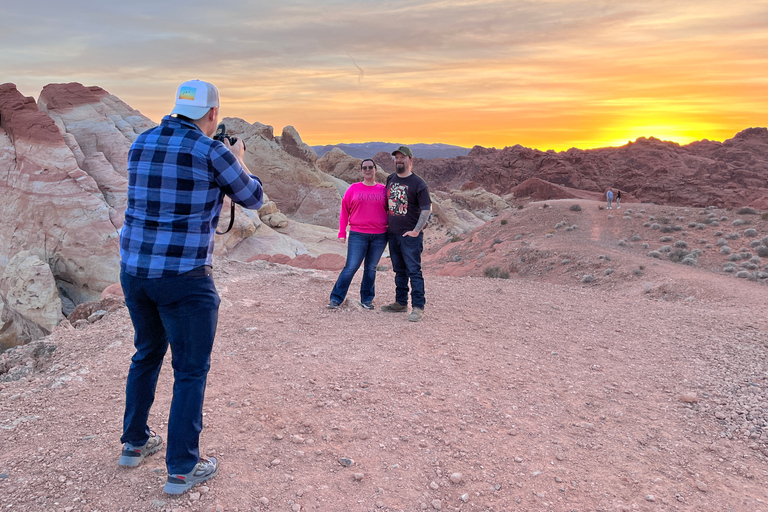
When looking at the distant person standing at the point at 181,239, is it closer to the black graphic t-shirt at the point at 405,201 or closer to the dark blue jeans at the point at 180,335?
the dark blue jeans at the point at 180,335

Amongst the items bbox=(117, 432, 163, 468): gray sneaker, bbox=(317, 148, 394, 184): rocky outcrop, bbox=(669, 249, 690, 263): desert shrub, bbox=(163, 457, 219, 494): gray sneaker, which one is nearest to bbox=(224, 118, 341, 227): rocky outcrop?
bbox=(317, 148, 394, 184): rocky outcrop

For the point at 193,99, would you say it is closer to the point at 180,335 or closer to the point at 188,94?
the point at 188,94

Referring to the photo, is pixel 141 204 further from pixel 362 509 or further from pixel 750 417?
pixel 750 417

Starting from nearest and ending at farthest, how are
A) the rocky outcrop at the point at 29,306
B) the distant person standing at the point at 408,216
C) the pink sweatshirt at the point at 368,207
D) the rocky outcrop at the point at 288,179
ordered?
the distant person standing at the point at 408,216 < the pink sweatshirt at the point at 368,207 < the rocky outcrop at the point at 29,306 < the rocky outcrop at the point at 288,179

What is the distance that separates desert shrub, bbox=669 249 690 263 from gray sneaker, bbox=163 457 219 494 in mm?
14292

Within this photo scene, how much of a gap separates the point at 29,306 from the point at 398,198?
47.6ft

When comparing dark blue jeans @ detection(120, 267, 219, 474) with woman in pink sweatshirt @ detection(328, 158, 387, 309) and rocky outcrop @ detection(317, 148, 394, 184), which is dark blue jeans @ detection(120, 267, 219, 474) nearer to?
woman in pink sweatshirt @ detection(328, 158, 387, 309)

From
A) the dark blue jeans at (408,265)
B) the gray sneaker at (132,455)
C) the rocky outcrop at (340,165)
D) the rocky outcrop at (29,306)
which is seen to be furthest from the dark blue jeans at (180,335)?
the rocky outcrop at (340,165)

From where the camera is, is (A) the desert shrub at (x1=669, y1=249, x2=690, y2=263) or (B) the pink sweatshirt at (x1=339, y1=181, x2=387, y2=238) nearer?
(B) the pink sweatshirt at (x1=339, y1=181, x2=387, y2=238)

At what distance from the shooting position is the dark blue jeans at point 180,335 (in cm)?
249

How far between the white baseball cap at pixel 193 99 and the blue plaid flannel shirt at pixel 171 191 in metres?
0.05

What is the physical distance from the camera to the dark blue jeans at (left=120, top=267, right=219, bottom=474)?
2.49 metres

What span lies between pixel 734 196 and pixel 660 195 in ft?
21.9

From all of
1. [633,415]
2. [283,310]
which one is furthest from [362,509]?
[283,310]
